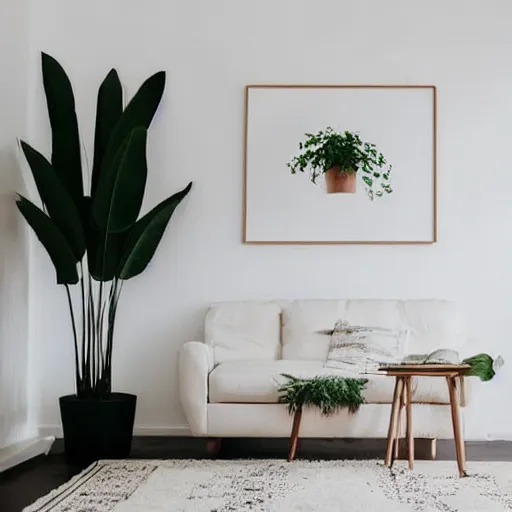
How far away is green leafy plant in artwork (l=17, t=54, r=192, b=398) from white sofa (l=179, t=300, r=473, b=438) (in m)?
0.58

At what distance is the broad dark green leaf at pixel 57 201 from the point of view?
4.59 metres

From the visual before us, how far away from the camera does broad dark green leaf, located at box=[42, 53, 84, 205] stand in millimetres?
4816

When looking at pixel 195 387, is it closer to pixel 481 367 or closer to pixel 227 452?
pixel 227 452

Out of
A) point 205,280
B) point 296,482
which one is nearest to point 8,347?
point 205,280

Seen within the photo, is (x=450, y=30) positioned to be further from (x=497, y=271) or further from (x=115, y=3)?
(x=115, y=3)

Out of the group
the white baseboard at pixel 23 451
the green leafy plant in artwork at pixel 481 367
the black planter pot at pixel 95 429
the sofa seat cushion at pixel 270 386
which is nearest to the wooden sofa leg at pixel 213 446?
the sofa seat cushion at pixel 270 386

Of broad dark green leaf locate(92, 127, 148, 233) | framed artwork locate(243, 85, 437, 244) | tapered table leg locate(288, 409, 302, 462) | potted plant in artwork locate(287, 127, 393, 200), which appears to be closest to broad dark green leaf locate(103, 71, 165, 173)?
broad dark green leaf locate(92, 127, 148, 233)

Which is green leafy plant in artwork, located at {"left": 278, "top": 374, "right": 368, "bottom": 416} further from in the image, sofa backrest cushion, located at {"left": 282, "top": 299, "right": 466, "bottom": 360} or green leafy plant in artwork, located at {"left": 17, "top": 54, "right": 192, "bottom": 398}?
green leafy plant in artwork, located at {"left": 17, "top": 54, "right": 192, "bottom": 398}

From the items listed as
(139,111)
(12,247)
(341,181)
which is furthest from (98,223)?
(341,181)

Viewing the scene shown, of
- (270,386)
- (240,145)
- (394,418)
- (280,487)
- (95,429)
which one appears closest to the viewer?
(280,487)

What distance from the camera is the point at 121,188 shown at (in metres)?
4.49

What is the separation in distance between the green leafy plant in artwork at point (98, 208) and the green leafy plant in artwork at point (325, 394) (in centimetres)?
104

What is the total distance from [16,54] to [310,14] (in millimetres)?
1686

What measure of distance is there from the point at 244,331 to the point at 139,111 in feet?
4.33
